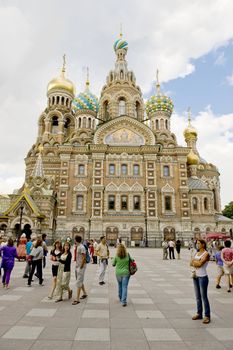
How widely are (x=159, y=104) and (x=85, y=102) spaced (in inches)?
492

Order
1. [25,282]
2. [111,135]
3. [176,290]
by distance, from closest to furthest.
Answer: [176,290] < [25,282] < [111,135]

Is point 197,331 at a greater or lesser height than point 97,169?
lesser

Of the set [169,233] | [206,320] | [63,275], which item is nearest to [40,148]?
[169,233]

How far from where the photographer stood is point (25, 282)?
10.3 meters

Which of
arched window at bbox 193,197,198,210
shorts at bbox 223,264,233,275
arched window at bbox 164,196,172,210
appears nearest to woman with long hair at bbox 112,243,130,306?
shorts at bbox 223,264,233,275

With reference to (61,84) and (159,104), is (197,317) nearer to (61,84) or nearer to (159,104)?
(159,104)

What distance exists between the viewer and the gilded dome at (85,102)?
A: 45.5 meters

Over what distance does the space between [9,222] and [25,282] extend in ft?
74.2

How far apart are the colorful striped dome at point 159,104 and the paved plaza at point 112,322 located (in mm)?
39944

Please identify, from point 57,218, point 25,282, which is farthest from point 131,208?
point 25,282

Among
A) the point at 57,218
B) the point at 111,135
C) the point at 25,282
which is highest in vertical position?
the point at 111,135

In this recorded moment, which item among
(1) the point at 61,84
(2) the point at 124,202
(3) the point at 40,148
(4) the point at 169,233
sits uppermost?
(1) the point at 61,84

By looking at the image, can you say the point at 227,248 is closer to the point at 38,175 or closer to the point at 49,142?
the point at 38,175

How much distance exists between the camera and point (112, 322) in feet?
18.7
